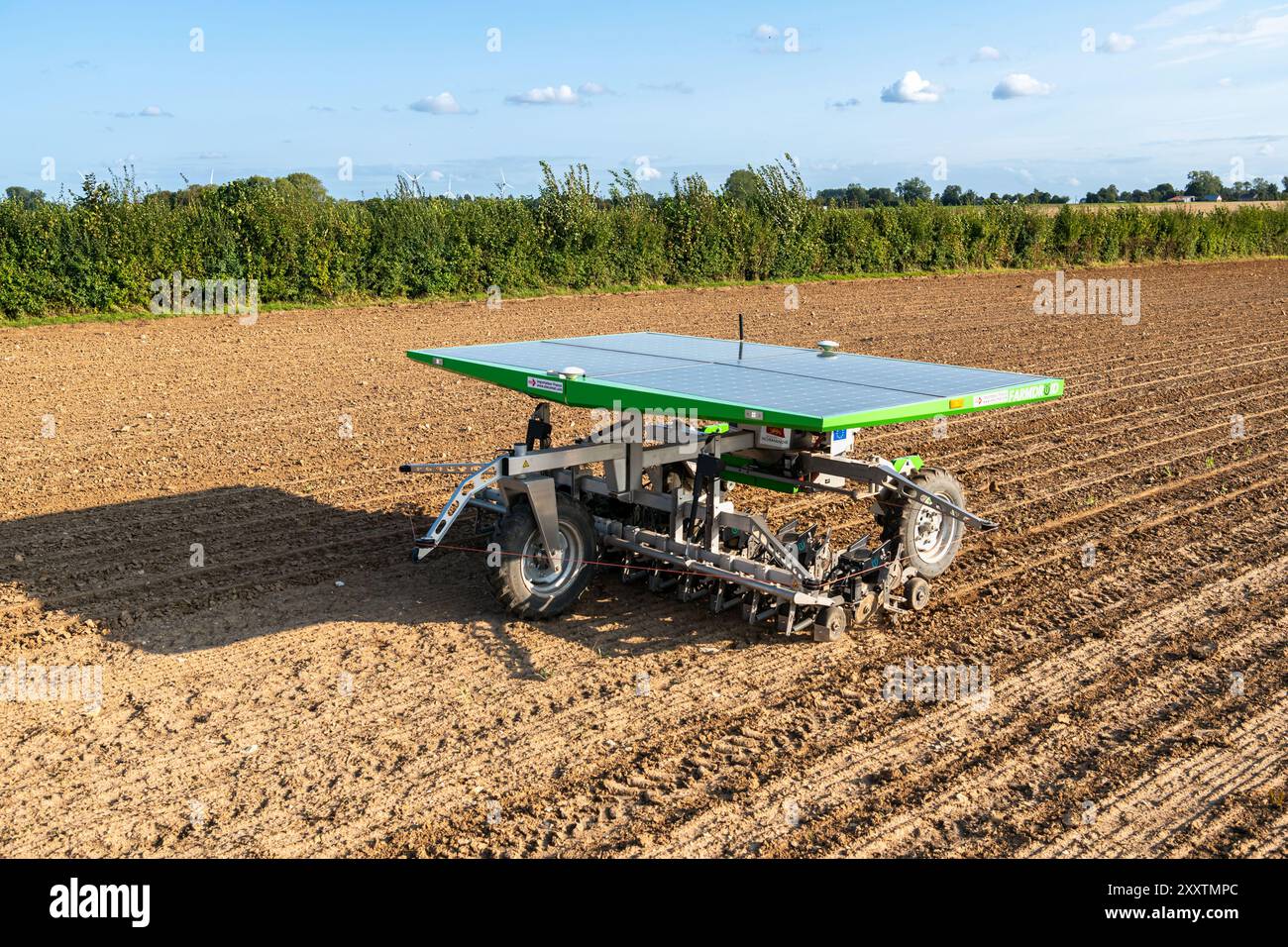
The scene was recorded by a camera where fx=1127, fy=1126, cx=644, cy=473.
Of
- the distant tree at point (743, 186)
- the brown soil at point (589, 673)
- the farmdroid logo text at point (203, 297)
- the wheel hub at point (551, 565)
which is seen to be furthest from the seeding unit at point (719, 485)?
the distant tree at point (743, 186)

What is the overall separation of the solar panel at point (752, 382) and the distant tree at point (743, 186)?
2477 centimetres

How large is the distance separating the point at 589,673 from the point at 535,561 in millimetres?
1022

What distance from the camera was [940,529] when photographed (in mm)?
8375

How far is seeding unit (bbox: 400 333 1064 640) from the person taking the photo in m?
7.10

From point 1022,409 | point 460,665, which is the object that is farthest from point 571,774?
point 1022,409

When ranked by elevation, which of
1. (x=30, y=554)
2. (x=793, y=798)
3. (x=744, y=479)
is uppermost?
(x=744, y=479)

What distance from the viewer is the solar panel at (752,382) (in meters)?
6.56

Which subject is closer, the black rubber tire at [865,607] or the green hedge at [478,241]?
the black rubber tire at [865,607]

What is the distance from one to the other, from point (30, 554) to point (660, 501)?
496 cm

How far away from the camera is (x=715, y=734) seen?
241 inches

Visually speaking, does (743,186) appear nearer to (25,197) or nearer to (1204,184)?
(25,197)

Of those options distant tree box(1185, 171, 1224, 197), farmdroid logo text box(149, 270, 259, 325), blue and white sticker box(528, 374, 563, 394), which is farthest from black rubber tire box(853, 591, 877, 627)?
distant tree box(1185, 171, 1224, 197)

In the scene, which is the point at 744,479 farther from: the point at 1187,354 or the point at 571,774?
the point at 1187,354

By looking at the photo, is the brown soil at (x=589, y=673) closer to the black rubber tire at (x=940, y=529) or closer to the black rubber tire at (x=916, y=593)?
the black rubber tire at (x=916, y=593)
